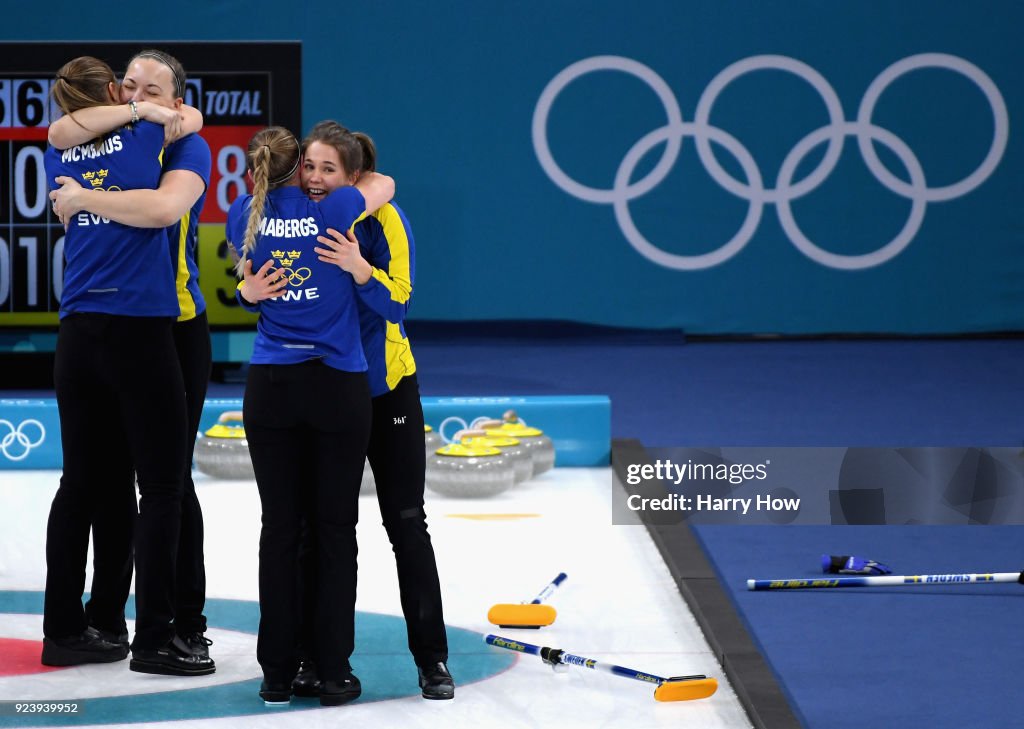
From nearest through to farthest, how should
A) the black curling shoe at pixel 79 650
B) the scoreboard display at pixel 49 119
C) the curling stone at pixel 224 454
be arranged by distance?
the black curling shoe at pixel 79 650, the curling stone at pixel 224 454, the scoreboard display at pixel 49 119

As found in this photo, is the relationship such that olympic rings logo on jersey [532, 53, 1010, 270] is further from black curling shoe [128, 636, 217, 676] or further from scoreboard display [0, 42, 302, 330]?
black curling shoe [128, 636, 217, 676]

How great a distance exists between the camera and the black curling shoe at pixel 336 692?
11.9 feet

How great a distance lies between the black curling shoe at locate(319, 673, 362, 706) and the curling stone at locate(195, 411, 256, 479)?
2.85m

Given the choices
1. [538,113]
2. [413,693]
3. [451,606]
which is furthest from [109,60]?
[413,693]

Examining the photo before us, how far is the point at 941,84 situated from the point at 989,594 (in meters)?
7.45

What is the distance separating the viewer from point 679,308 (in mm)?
11523

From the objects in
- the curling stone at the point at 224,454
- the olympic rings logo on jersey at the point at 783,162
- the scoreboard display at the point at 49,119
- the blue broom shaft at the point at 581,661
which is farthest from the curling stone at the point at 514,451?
the olympic rings logo on jersey at the point at 783,162

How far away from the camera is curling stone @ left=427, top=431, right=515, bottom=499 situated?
6.09 m

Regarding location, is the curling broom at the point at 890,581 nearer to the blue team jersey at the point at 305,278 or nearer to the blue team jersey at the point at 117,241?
the blue team jersey at the point at 305,278

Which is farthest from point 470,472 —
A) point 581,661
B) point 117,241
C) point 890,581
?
point 117,241

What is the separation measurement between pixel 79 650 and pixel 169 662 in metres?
0.28

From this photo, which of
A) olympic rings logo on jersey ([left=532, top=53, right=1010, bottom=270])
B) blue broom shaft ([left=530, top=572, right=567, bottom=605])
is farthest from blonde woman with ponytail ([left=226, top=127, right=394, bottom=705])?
olympic rings logo on jersey ([left=532, top=53, right=1010, bottom=270])

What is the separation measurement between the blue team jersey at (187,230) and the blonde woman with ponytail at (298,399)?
25 centimetres

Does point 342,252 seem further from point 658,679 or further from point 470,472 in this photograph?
point 470,472
